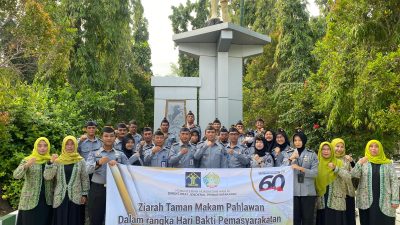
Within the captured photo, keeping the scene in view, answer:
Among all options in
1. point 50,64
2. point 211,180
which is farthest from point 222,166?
point 50,64

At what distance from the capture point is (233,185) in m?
5.05

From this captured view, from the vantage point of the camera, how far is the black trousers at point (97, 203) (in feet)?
16.2

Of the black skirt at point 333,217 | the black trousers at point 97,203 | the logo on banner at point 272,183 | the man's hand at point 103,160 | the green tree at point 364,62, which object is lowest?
the black skirt at point 333,217

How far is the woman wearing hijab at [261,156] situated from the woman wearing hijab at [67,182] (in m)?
2.00

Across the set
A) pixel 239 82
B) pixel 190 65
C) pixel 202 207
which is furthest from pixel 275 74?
pixel 202 207

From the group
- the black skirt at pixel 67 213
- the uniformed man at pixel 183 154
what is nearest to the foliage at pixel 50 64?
the black skirt at pixel 67 213

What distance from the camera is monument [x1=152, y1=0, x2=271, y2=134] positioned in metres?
10.9

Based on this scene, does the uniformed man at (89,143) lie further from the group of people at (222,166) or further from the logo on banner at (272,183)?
the logo on banner at (272,183)

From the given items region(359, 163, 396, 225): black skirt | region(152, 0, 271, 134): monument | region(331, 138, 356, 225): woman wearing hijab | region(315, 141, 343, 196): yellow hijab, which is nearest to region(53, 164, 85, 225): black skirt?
region(315, 141, 343, 196): yellow hijab

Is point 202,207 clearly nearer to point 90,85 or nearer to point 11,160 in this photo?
point 11,160

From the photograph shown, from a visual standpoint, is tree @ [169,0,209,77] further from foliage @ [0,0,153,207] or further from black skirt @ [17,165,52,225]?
black skirt @ [17,165,52,225]

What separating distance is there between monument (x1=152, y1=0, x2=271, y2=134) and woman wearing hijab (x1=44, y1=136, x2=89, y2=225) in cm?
582

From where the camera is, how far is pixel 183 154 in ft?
17.5

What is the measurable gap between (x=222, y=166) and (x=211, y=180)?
1.73ft
